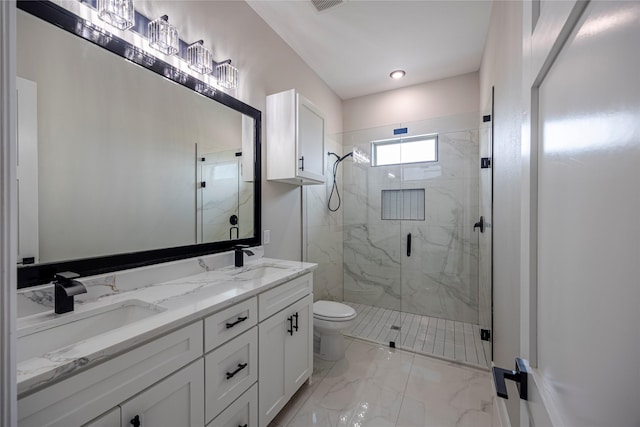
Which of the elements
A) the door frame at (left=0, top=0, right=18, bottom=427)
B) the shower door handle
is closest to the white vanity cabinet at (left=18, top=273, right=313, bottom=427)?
the door frame at (left=0, top=0, right=18, bottom=427)

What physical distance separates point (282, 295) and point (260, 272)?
0.99 feet

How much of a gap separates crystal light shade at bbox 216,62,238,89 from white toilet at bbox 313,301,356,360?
6.22ft

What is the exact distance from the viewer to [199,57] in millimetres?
1586

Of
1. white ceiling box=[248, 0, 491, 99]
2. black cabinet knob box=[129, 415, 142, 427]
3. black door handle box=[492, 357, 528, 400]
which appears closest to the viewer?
black door handle box=[492, 357, 528, 400]

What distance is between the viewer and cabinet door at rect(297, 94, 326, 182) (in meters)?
2.12

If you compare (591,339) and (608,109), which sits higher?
(608,109)

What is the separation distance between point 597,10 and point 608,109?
0.14 m

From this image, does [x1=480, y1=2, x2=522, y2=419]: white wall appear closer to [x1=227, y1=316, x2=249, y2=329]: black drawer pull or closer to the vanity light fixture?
[x1=227, y1=316, x2=249, y2=329]: black drawer pull

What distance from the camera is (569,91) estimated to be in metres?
0.42

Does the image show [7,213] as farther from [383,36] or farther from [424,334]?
[424,334]

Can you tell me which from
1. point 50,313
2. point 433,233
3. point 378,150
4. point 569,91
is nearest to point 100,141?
point 50,313

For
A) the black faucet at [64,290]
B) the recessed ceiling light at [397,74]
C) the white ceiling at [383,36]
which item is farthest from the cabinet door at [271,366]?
the recessed ceiling light at [397,74]

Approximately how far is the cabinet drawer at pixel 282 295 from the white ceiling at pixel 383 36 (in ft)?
6.71

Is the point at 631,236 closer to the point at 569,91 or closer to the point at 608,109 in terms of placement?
the point at 608,109
